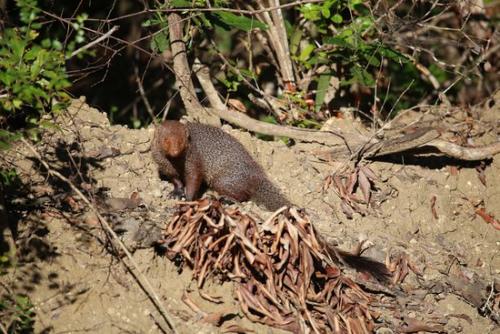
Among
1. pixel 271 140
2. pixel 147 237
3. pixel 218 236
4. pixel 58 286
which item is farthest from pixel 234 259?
pixel 271 140

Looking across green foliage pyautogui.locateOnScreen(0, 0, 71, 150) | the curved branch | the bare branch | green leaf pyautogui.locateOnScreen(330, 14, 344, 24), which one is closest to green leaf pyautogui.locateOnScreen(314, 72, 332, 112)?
green leaf pyautogui.locateOnScreen(330, 14, 344, 24)

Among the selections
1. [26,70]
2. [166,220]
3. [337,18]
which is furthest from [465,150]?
[26,70]

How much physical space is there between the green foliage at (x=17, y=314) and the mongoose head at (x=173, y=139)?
4.90 ft

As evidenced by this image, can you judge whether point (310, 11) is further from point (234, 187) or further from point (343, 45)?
point (234, 187)

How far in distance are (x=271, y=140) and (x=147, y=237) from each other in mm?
1982

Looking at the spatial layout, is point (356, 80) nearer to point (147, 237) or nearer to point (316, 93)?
point (316, 93)

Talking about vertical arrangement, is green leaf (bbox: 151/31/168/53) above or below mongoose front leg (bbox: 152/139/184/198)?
above

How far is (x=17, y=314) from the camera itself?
2.90 meters

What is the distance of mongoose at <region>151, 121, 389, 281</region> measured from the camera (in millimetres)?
4371

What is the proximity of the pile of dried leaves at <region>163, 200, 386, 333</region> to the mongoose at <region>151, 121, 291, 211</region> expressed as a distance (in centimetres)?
91

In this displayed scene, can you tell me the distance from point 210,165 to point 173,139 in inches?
16.7

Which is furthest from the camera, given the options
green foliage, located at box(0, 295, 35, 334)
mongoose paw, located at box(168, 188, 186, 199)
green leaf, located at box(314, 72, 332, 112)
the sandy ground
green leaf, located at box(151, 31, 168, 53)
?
green leaf, located at box(314, 72, 332, 112)

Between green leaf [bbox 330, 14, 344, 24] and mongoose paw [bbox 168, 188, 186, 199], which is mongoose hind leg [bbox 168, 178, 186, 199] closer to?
mongoose paw [bbox 168, 188, 186, 199]

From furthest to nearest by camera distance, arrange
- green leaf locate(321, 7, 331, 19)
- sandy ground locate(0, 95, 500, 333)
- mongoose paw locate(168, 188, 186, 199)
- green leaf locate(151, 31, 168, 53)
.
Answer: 1. green leaf locate(321, 7, 331, 19)
2. green leaf locate(151, 31, 168, 53)
3. mongoose paw locate(168, 188, 186, 199)
4. sandy ground locate(0, 95, 500, 333)
